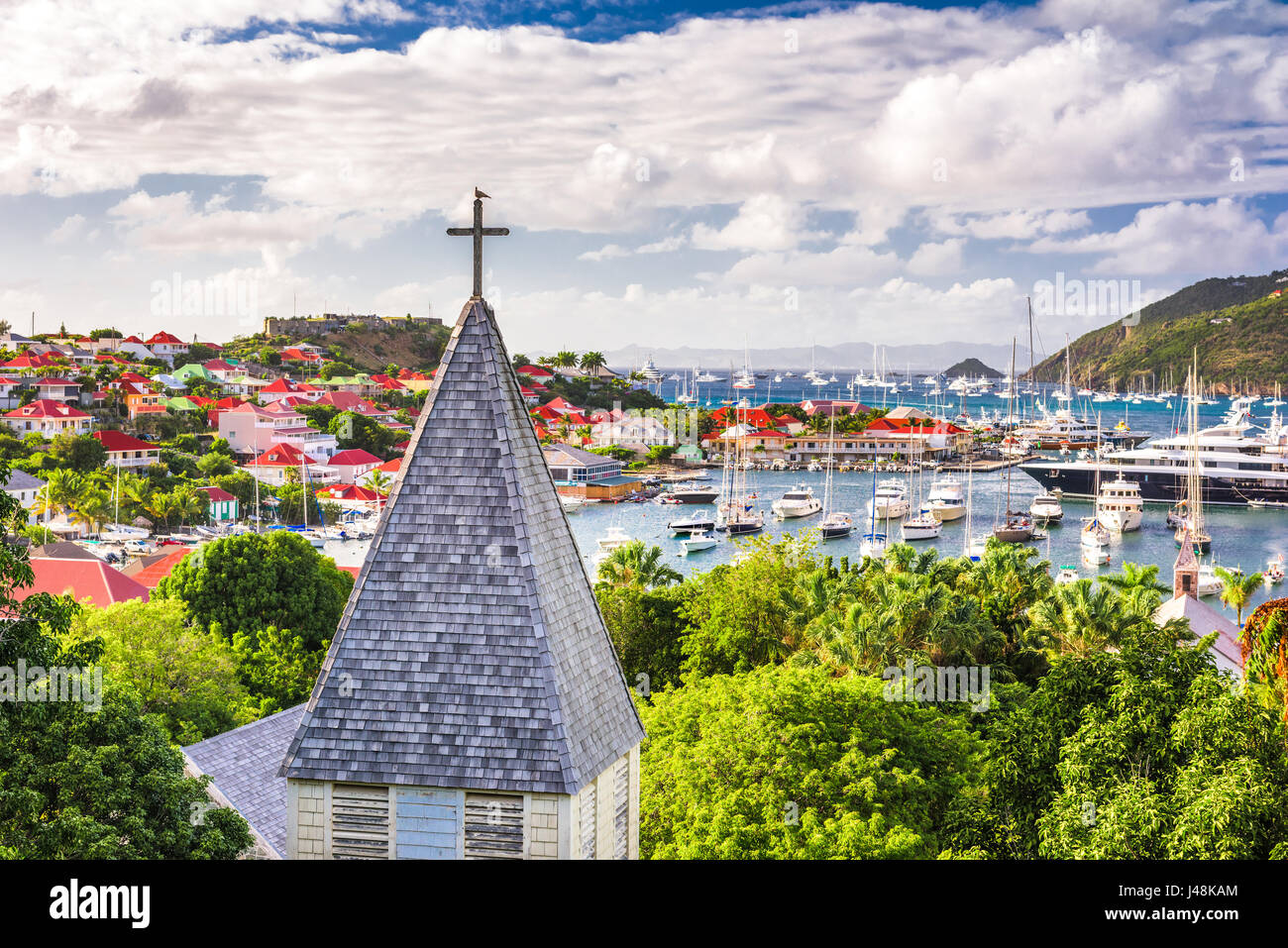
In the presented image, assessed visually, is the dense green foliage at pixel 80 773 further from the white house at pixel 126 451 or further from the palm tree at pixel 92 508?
the white house at pixel 126 451

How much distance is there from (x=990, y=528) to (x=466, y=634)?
105 metres

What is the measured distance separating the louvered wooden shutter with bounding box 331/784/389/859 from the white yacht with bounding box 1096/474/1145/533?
103336 millimetres

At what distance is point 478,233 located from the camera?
48.4ft

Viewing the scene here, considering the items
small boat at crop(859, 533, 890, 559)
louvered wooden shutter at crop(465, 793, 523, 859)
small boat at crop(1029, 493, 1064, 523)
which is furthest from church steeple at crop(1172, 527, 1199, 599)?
louvered wooden shutter at crop(465, 793, 523, 859)

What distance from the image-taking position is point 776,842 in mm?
22641

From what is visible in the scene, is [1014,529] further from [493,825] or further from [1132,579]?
[493,825]

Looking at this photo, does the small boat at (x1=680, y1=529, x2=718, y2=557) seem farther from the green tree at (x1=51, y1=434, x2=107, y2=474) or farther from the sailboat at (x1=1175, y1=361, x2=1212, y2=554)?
the green tree at (x1=51, y1=434, x2=107, y2=474)

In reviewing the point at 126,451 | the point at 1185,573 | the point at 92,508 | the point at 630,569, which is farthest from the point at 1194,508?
the point at 126,451
